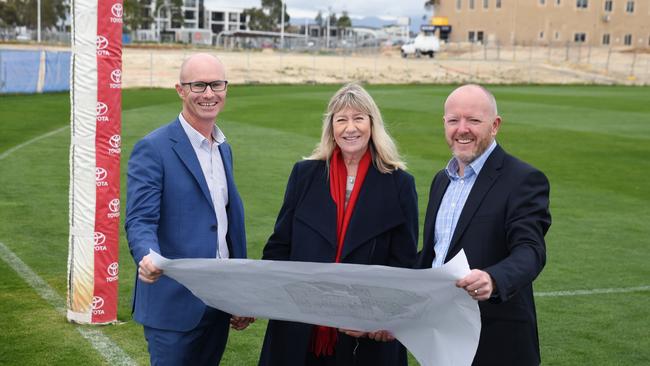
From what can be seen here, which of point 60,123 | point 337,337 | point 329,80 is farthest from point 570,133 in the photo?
point 329,80

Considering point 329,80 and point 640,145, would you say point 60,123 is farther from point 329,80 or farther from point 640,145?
point 329,80

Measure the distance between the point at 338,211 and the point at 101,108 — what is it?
3.47m

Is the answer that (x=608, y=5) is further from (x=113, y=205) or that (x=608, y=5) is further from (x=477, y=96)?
(x=477, y=96)

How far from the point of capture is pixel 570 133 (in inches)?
1048

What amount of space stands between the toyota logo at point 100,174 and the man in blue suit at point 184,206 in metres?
3.13

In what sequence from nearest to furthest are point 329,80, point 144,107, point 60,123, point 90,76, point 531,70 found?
point 90,76 → point 60,123 → point 144,107 → point 329,80 → point 531,70

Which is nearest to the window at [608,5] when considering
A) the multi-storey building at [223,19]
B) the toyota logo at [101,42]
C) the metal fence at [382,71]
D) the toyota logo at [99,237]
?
Answer: the metal fence at [382,71]

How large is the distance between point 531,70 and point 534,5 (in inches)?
1899

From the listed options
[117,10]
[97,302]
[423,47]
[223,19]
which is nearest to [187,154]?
[117,10]

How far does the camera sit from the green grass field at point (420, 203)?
7961mm

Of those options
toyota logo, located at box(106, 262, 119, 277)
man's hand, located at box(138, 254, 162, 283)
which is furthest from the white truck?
man's hand, located at box(138, 254, 162, 283)

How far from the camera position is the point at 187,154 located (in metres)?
4.69

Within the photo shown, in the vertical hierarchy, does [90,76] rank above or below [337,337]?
above

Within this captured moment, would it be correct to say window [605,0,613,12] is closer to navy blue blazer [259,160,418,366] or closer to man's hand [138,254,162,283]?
navy blue blazer [259,160,418,366]
